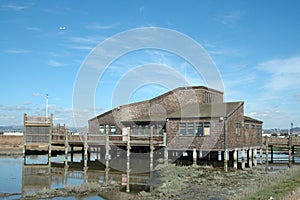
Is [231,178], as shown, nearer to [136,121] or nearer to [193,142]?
[193,142]

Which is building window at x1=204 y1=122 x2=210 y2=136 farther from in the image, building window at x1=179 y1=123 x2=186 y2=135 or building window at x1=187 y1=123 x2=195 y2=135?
building window at x1=179 y1=123 x2=186 y2=135

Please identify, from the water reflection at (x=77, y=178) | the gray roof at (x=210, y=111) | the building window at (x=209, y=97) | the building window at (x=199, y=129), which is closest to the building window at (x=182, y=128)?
the gray roof at (x=210, y=111)

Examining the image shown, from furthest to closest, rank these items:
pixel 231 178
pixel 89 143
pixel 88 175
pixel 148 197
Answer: pixel 89 143 → pixel 88 175 → pixel 231 178 → pixel 148 197

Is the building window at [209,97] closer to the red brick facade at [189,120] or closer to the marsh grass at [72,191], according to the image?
the red brick facade at [189,120]

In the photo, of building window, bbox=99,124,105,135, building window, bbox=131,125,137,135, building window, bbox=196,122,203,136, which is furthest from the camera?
building window, bbox=99,124,105,135

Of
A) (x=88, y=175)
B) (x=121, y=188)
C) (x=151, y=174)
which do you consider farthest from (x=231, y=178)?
(x=88, y=175)

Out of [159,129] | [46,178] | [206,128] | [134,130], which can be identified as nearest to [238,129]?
[206,128]

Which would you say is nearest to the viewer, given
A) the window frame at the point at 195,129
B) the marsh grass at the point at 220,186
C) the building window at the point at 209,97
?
the marsh grass at the point at 220,186

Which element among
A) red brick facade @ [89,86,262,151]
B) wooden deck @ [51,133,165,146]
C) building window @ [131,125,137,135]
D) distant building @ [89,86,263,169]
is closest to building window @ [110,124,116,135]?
distant building @ [89,86,263,169]

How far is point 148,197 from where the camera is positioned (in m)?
20.0

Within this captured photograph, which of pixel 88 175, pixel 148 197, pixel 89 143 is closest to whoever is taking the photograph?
pixel 148 197

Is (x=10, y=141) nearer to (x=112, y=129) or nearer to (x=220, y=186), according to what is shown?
(x=112, y=129)

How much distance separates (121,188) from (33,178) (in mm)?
8448

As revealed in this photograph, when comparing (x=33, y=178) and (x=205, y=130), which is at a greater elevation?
(x=205, y=130)
